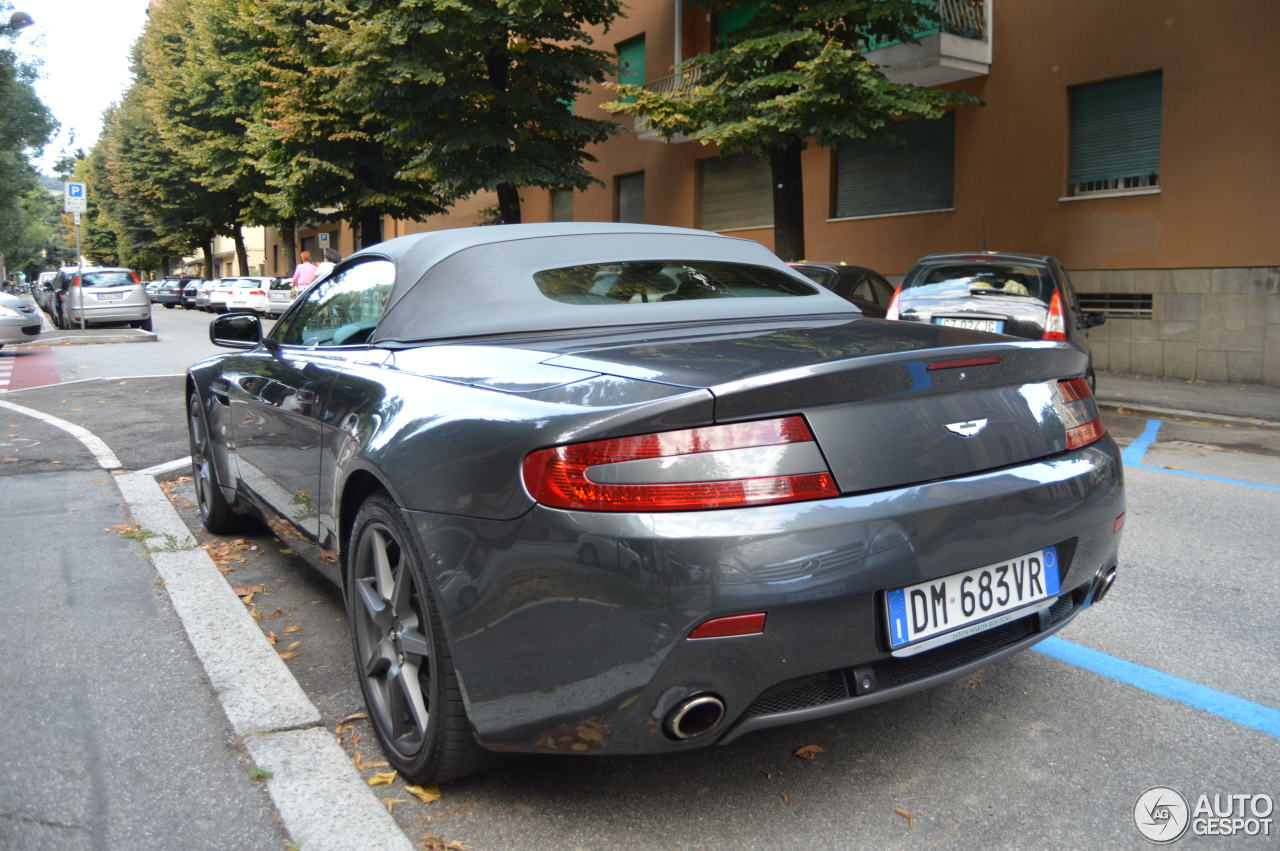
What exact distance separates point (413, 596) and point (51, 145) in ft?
154

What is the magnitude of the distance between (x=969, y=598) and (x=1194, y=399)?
11.6 meters

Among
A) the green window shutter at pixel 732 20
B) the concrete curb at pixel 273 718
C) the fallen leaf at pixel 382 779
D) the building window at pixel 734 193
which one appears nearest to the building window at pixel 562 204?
the building window at pixel 734 193

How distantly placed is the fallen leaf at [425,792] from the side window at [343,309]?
5.02 ft

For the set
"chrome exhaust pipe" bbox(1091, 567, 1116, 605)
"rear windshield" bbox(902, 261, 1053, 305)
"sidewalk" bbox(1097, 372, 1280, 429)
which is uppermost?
"rear windshield" bbox(902, 261, 1053, 305)

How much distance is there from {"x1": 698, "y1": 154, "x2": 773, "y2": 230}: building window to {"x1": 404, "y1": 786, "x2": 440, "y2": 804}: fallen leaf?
19683mm

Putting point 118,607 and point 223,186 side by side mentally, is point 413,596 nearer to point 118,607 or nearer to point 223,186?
point 118,607

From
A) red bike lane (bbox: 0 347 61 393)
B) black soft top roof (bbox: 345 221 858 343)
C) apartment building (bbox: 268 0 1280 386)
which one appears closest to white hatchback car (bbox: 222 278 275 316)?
red bike lane (bbox: 0 347 61 393)

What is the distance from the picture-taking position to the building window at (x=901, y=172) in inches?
728

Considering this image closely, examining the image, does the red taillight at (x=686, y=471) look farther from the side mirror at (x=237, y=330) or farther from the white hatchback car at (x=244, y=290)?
the white hatchback car at (x=244, y=290)

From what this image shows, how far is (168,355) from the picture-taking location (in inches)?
734

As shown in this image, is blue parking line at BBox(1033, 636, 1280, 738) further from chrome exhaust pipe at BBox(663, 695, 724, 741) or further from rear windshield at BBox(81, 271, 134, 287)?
rear windshield at BBox(81, 271, 134, 287)

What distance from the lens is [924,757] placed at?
292cm

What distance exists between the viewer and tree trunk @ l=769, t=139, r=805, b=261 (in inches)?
648

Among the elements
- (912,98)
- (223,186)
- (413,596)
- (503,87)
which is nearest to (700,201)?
(503,87)
